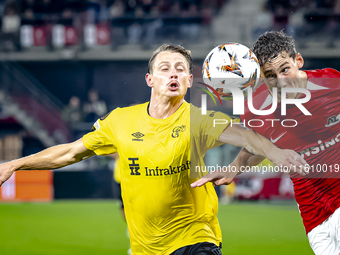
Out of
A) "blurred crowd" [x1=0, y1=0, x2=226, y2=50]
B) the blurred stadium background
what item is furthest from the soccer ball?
"blurred crowd" [x1=0, y1=0, x2=226, y2=50]

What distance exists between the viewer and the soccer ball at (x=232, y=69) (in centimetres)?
340

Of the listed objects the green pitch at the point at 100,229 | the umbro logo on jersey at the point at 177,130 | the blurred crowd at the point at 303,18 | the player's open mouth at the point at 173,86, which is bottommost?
the green pitch at the point at 100,229

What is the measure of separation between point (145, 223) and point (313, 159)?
161 centimetres

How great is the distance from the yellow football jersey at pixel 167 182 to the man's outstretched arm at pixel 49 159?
35 cm

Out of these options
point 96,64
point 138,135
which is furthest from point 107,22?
point 138,135

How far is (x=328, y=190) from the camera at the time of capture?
368cm

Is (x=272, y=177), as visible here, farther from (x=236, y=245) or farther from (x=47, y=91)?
(x=47, y=91)

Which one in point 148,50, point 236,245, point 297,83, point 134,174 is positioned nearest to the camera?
point 134,174

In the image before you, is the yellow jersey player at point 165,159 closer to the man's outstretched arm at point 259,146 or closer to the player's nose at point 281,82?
the man's outstretched arm at point 259,146

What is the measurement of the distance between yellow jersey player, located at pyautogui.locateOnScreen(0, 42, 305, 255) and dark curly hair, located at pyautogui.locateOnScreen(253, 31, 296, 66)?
2.21 feet

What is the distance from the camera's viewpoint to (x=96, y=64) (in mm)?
18422

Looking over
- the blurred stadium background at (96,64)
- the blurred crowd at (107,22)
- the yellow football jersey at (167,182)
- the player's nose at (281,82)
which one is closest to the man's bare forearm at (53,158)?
the yellow football jersey at (167,182)

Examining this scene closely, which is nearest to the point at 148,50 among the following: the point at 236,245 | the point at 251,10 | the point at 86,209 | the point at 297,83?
the point at 251,10

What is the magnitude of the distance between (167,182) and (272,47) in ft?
4.76
